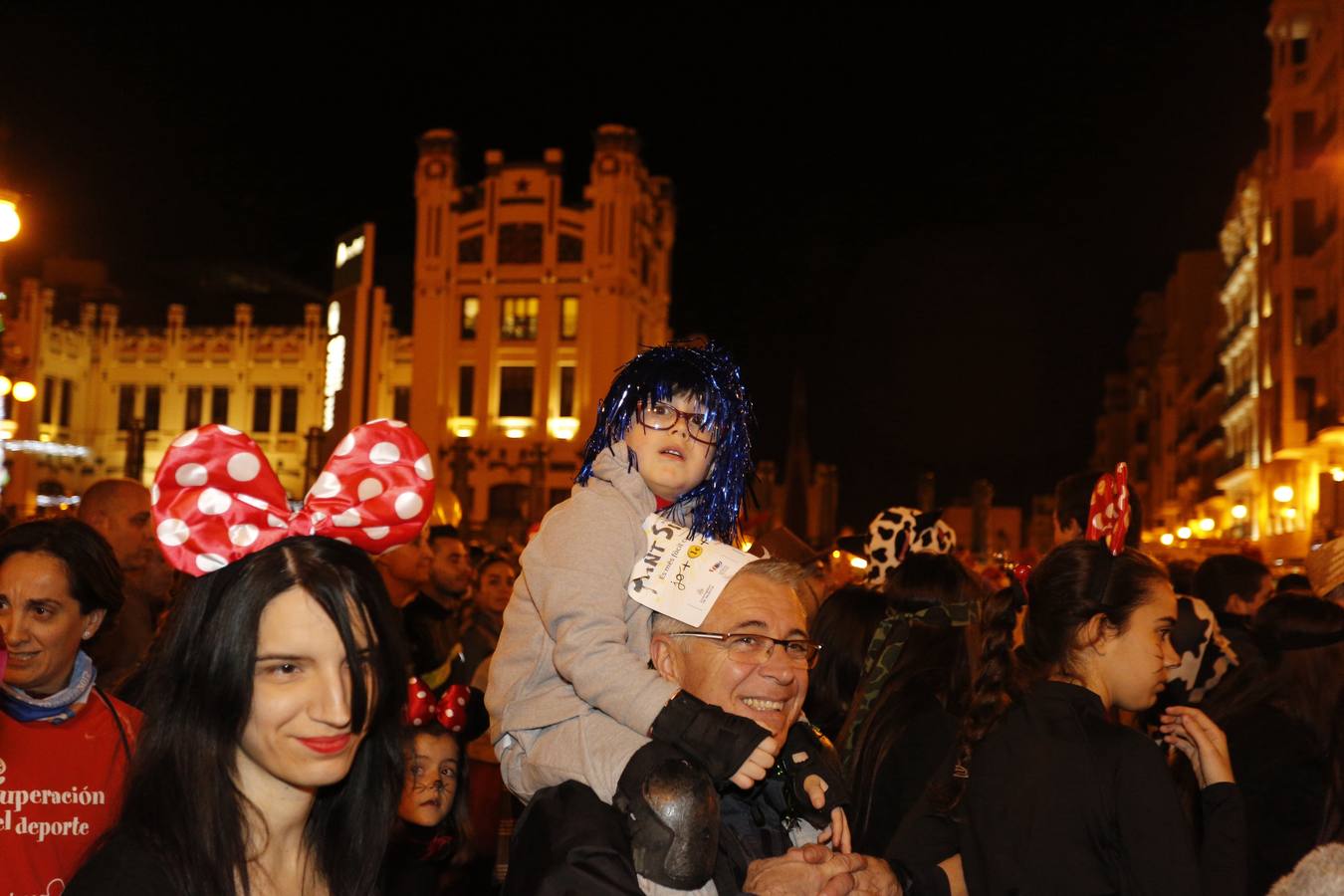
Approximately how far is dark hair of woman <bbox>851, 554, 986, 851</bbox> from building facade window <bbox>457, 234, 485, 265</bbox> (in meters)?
59.8

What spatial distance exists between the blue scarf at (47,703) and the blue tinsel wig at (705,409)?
1.49 metres

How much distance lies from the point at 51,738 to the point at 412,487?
152cm

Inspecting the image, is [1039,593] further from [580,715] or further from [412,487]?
[412,487]

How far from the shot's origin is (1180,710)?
13.6 ft

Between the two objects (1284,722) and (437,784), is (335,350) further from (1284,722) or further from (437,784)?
(1284,722)

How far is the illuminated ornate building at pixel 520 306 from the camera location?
2422 inches

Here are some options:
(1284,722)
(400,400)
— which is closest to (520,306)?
(400,400)

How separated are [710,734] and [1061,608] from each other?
152 centimetres

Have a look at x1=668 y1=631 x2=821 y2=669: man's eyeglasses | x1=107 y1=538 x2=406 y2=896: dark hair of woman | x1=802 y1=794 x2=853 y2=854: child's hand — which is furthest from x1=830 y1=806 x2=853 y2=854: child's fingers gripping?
x1=107 y1=538 x2=406 y2=896: dark hair of woman

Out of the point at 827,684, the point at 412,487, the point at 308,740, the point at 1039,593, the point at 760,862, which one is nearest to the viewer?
the point at 308,740

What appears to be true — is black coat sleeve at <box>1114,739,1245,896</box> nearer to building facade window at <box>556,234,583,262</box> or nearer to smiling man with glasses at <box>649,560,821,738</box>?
smiling man with glasses at <box>649,560,821,738</box>

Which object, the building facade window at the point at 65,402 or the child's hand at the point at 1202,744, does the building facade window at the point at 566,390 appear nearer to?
the building facade window at the point at 65,402

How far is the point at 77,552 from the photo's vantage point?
4.00m

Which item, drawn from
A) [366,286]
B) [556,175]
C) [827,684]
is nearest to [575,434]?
[556,175]
